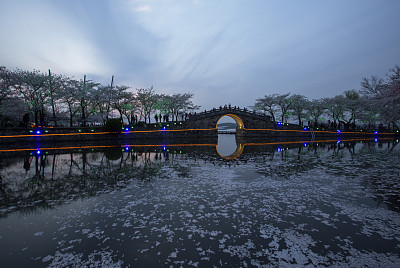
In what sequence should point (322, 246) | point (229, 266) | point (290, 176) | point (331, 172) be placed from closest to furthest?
point (229, 266) → point (322, 246) → point (290, 176) → point (331, 172)

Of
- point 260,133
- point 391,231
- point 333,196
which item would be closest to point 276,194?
point 333,196

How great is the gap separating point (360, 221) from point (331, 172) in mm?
5286

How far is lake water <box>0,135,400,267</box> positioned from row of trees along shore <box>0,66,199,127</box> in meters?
27.8

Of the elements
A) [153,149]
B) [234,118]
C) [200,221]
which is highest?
[234,118]

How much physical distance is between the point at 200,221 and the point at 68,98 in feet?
129

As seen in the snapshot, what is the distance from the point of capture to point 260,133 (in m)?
40.3

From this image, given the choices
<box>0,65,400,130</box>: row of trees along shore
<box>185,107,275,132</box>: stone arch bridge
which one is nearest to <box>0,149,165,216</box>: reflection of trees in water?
<box>0,65,400,130</box>: row of trees along shore

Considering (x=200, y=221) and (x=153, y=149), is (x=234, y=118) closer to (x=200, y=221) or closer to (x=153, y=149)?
(x=153, y=149)

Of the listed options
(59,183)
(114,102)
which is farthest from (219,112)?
(59,183)

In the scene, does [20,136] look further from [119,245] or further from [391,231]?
[391,231]

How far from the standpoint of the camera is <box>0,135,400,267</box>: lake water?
331 cm

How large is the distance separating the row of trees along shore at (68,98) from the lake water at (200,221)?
2778cm

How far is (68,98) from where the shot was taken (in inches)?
1373

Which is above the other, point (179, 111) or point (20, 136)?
point (179, 111)
